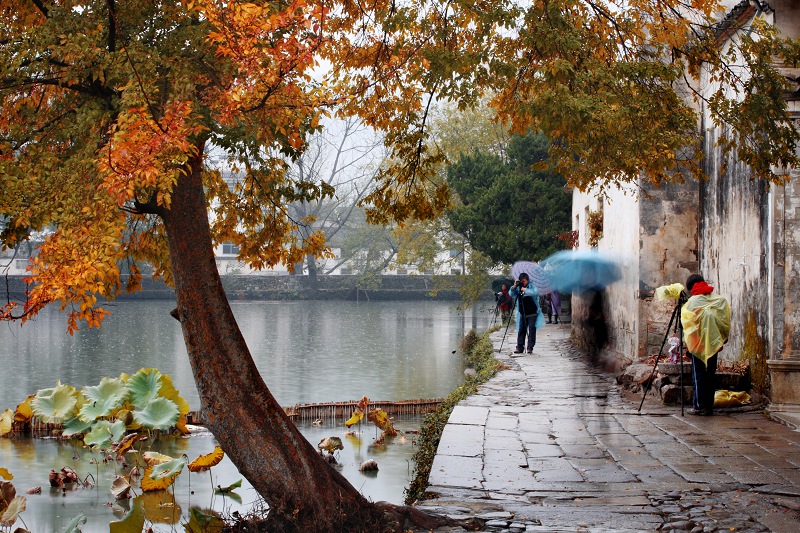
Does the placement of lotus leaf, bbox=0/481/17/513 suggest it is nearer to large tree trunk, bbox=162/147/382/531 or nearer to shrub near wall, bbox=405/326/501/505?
large tree trunk, bbox=162/147/382/531

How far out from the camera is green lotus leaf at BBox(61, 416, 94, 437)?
37.4 feet

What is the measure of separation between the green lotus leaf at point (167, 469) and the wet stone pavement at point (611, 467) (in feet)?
8.42

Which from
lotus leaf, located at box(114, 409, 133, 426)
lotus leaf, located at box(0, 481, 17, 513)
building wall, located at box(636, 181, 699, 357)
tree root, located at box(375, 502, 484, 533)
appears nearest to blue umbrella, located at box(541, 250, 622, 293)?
building wall, located at box(636, 181, 699, 357)

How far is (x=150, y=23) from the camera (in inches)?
262

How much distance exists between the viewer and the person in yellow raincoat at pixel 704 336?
9609 mm

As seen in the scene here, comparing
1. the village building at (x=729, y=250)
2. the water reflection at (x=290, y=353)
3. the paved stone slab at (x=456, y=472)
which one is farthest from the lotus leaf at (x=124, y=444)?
the village building at (x=729, y=250)

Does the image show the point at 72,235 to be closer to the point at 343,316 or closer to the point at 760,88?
the point at 760,88

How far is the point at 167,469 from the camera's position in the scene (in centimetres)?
870

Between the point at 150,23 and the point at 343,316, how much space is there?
113ft

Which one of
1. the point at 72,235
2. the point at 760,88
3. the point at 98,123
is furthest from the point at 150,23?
the point at 760,88

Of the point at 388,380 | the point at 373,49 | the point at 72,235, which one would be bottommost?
the point at 388,380

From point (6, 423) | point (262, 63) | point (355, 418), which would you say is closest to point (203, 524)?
point (262, 63)

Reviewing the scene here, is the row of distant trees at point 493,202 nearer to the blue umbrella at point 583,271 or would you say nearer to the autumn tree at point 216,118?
the blue umbrella at point 583,271

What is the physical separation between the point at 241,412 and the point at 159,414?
584cm
